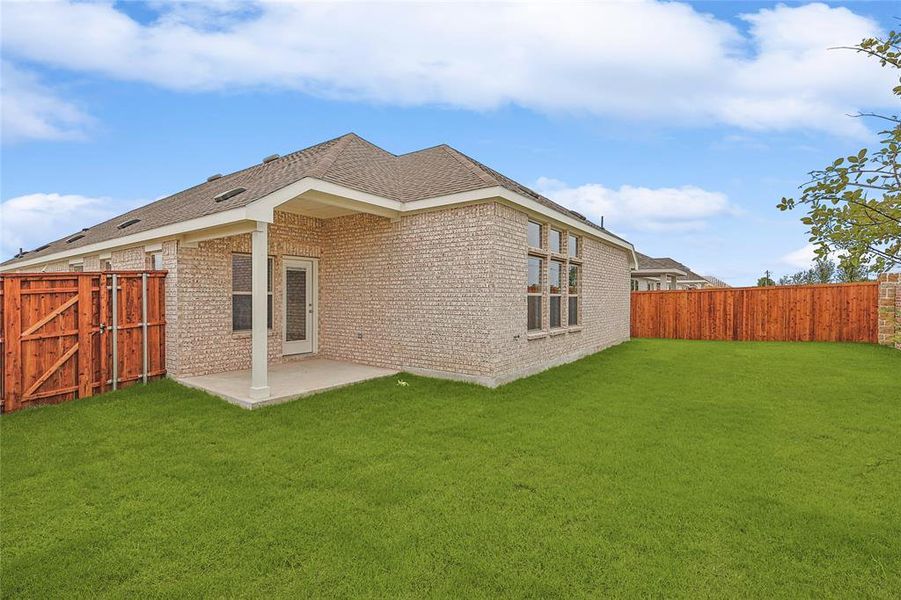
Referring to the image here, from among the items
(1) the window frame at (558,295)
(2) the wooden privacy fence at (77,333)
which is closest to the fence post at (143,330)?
(2) the wooden privacy fence at (77,333)

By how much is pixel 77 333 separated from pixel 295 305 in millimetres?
3806

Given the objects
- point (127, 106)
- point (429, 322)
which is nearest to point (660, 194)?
point (429, 322)

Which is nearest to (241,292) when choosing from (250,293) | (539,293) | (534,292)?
(250,293)

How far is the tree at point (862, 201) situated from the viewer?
1494mm

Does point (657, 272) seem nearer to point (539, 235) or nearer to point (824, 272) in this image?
point (824, 272)

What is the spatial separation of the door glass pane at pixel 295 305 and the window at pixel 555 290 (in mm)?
5583

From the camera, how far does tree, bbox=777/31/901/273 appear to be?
149 cm

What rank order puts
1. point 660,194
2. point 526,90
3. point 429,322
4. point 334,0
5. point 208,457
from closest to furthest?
point 208,457 → point 334,0 → point 429,322 → point 526,90 → point 660,194

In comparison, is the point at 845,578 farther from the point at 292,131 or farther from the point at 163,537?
the point at 292,131

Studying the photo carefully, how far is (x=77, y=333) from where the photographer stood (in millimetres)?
7090

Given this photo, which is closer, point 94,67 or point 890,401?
point 890,401

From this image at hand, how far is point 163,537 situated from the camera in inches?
125

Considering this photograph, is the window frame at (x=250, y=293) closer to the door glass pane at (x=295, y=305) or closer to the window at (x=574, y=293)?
the door glass pane at (x=295, y=305)

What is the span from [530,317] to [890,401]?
5936mm
